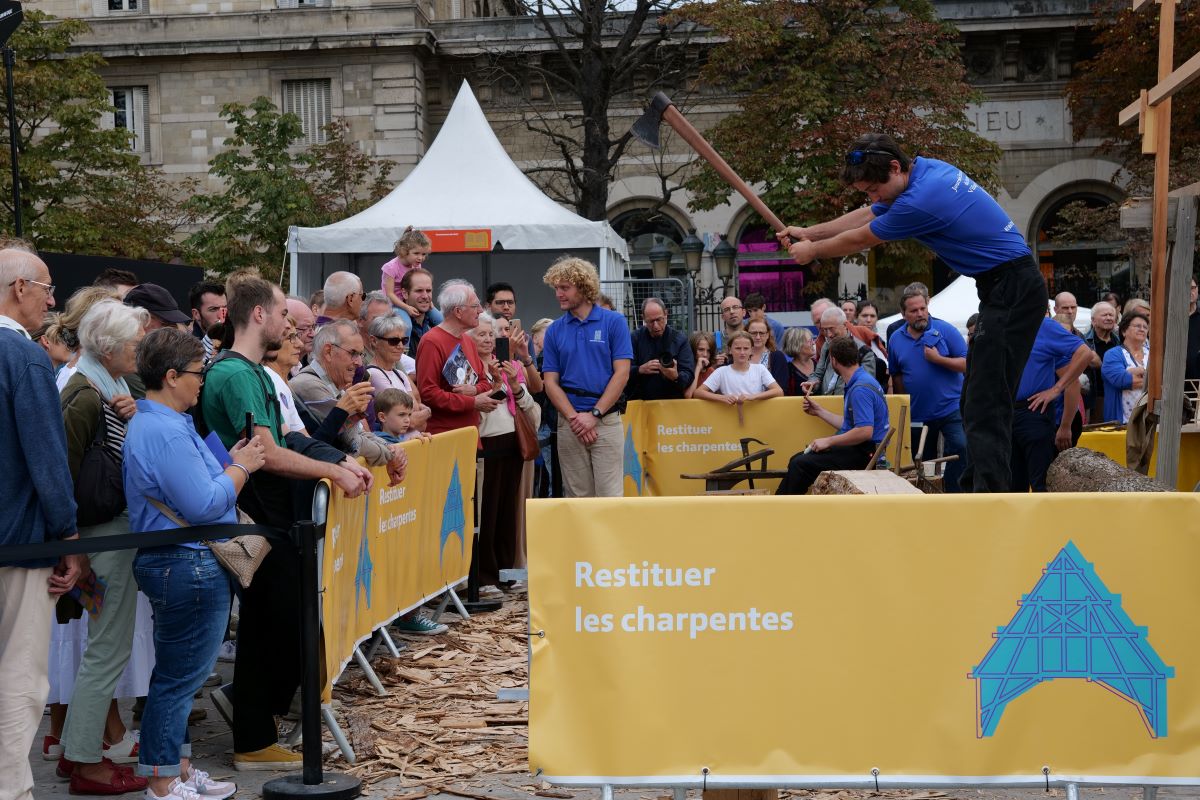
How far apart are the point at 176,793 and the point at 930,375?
8448 millimetres

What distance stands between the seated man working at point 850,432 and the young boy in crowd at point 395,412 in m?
3.95

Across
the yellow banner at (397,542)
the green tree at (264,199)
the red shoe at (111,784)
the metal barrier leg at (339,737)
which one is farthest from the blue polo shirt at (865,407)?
the green tree at (264,199)

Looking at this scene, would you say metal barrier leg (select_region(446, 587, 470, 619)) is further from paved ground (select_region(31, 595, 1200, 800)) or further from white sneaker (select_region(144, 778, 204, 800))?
white sneaker (select_region(144, 778, 204, 800))

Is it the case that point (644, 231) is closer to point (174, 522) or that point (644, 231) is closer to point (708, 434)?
point (708, 434)

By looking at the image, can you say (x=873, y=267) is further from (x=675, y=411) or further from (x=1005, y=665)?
(x=1005, y=665)

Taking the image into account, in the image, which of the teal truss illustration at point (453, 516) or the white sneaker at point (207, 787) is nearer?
the white sneaker at point (207, 787)

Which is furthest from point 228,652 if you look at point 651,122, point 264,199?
point 264,199

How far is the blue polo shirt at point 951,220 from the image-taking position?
5.54 meters

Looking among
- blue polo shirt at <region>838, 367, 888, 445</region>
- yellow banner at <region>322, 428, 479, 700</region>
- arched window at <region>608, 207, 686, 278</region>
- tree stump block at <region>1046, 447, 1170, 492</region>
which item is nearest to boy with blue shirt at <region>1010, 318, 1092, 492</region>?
tree stump block at <region>1046, 447, 1170, 492</region>

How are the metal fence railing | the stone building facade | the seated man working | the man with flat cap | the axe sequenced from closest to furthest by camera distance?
the axe, the man with flat cap, the seated man working, the metal fence railing, the stone building facade

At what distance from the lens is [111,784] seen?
534 centimetres

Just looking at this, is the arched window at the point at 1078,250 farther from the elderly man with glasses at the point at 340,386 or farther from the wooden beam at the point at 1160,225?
the elderly man with glasses at the point at 340,386

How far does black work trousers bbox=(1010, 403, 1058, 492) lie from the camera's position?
9.26 metres

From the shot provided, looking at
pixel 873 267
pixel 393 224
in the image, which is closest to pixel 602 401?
pixel 393 224
